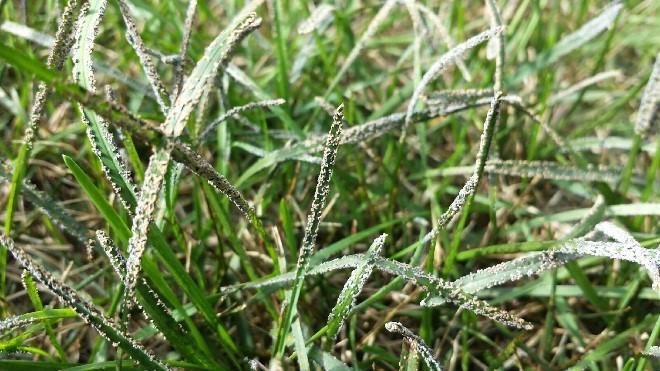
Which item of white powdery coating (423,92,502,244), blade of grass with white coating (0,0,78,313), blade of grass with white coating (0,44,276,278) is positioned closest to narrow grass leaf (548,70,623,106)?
white powdery coating (423,92,502,244)

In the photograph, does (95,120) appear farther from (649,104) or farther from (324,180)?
(649,104)

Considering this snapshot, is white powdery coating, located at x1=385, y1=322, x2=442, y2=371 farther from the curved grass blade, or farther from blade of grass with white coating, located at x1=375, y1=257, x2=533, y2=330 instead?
the curved grass blade

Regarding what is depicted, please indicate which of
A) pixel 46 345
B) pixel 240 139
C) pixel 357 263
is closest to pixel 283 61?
pixel 240 139

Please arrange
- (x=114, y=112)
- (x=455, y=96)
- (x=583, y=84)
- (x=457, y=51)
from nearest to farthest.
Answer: (x=114, y=112)
(x=457, y=51)
(x=455, y=96)
(x=583, y=84)

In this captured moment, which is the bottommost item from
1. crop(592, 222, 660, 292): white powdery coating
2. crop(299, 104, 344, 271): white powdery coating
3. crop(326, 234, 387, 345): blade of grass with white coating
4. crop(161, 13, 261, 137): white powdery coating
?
crop(326, 234, 387, 345): blade of grass with white coating

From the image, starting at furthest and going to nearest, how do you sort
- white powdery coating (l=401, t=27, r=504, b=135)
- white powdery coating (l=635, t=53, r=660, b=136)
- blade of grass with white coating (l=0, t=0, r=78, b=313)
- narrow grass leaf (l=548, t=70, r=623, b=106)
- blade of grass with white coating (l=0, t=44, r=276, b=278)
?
narrow grass leaf (l=548, t=70, r=623, b=106) < white powdery coating (l=635, t=53, r=660, b=136) < white powdery coating (l=401, t=27, r=504, b=135) < blade of grass with white coating (l=0, t=0, r=78, b=313) < blade of grass with white coating (l=0, t=44, r=276, b=278)

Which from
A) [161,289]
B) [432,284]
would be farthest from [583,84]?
[161,289]
